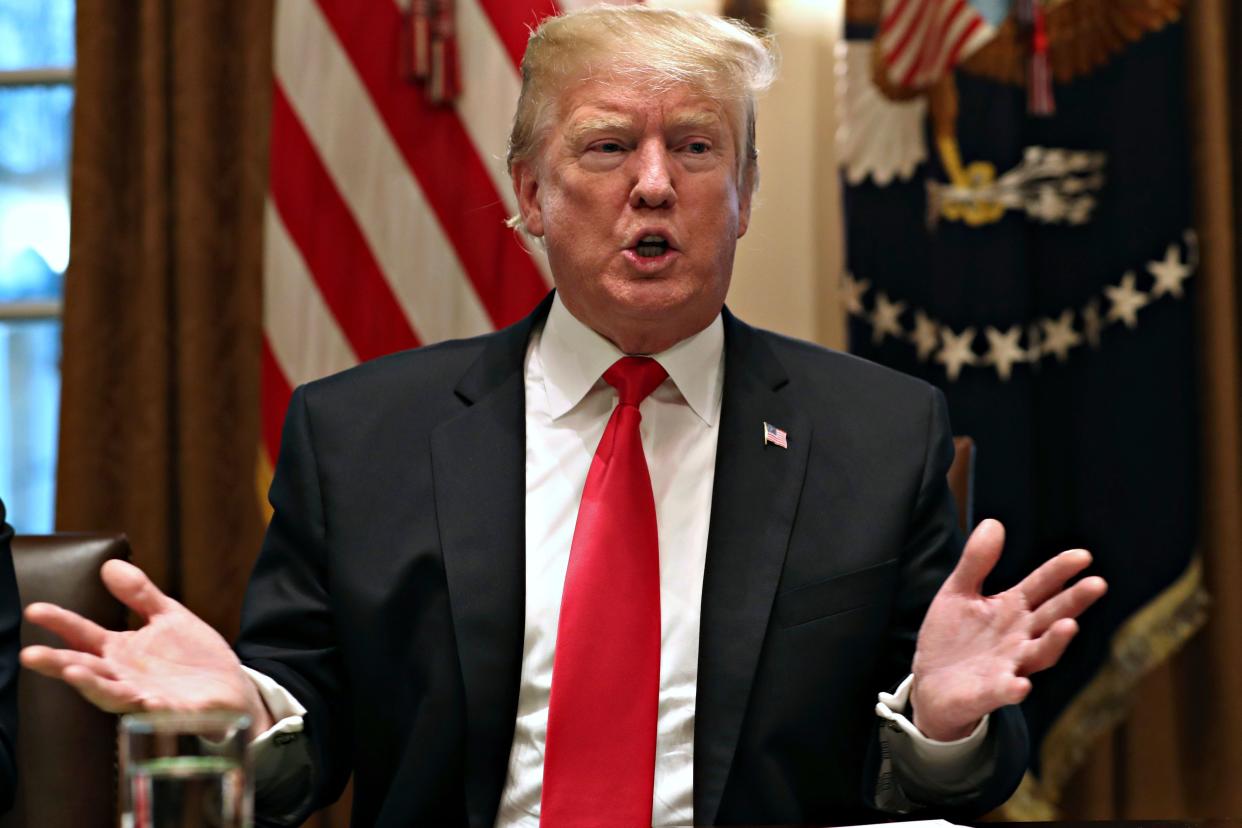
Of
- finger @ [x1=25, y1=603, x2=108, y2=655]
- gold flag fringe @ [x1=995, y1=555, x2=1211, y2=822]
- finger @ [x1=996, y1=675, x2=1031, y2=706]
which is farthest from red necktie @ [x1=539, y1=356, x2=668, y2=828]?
gold flag fringe @ [x1=995, y1=555, x2=1211, y2=822]

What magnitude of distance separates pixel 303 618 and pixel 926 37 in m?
1.92

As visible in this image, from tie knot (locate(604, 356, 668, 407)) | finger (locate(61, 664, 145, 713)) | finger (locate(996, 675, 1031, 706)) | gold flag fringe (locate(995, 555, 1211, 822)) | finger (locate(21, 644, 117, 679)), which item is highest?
tie knot (locate(604, 356, 668, 407))

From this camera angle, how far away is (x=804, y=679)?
5.74 feet

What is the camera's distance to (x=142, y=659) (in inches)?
51.6

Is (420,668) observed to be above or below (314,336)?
below

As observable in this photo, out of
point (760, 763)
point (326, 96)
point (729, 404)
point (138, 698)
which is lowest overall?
point (760, 763)

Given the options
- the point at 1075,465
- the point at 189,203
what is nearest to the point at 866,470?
the point at 1075,465

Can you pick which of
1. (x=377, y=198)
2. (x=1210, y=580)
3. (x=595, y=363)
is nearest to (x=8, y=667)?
(x=595, y=363)

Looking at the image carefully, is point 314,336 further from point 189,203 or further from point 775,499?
point 775,499

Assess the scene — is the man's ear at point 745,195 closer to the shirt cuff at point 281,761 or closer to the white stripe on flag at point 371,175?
the shirt cuff at point 281,761

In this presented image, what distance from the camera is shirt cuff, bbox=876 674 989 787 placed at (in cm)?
152

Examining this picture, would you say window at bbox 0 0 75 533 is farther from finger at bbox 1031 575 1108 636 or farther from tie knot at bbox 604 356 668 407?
finger at bbox 1031 575 1108 636

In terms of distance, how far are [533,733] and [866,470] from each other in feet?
1.89

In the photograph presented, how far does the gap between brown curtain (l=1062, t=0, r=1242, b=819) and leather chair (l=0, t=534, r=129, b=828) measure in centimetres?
218
